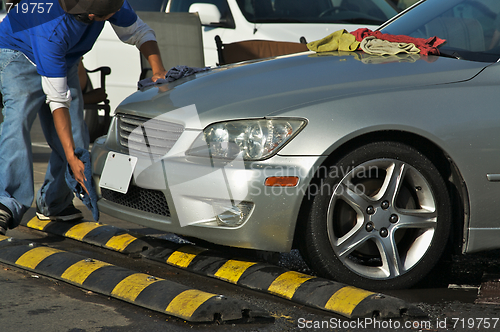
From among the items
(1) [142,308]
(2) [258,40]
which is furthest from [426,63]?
(2) [258,40]

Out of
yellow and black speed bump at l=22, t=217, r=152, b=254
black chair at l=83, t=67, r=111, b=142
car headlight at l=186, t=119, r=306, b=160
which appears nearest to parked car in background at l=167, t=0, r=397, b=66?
black chair at l=83, t=67, r=111, b=142

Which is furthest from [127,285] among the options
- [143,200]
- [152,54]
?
[152,54]

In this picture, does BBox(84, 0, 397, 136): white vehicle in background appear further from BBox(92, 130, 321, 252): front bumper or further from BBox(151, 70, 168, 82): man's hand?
BBox(92, 130, 321, 252): front bumper

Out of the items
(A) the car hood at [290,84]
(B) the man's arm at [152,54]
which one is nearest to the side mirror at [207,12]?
(B) the man's arm at [152,54]

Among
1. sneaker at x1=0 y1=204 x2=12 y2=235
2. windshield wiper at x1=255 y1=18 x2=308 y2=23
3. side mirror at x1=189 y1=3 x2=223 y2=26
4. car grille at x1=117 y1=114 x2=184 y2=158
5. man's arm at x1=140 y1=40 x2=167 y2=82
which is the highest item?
side mirror at x1=189 y1=3 x2=223 y2=26

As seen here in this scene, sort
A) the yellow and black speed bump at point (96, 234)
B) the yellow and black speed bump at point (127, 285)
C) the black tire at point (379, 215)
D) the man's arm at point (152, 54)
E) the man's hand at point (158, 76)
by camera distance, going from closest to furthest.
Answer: the yellow and black speed bump at point (127, 285), the black tire at point (379, 215), the yellow and black speed bump at point (96, 234), the man's hand at point (158, 76), the man's arm at point (152, 54)

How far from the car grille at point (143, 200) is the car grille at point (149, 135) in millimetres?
193

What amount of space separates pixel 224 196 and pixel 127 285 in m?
0.65

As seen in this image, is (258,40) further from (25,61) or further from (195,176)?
(195,176)

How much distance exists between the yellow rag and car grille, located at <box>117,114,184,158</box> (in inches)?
51.0

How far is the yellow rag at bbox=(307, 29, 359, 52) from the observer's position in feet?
12.7

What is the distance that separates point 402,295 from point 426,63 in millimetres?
1215

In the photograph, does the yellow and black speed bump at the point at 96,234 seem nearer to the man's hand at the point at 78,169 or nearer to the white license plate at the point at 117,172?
the man's hand at the point at 78,169

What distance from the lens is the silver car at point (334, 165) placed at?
9.66 ft
